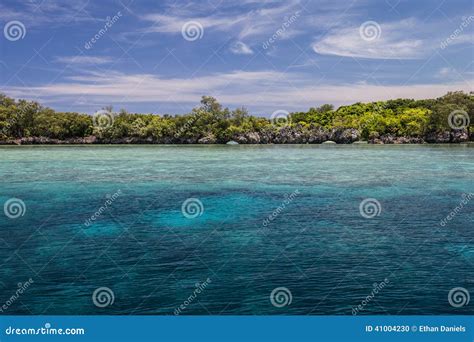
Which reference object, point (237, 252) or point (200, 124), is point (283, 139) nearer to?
point (200, 124)

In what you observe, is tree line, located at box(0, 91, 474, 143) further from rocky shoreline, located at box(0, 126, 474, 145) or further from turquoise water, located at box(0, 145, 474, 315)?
turquoise water, located at box(0, 145, 474, 315)

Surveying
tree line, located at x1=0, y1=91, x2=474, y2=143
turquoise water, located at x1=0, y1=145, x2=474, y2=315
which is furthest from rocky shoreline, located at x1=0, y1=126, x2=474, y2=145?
turquoise water, located at x1=0, y1=145, x2=474, y2=315

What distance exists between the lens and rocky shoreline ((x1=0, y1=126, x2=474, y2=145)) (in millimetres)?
143000

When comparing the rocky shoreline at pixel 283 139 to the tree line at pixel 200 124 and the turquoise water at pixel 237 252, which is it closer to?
the tree line at pixel 200 124

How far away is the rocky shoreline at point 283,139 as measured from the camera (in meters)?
143

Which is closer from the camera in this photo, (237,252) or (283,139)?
(237,252)

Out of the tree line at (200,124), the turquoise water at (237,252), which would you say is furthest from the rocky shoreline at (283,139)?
the turquoise water at (237,252)

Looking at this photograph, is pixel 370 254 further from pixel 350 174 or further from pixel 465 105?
pixel 465 105

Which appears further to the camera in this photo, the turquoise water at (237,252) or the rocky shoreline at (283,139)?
the rocky shoreline at (283,139)

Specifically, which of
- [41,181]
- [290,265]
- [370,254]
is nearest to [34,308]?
[290,265]

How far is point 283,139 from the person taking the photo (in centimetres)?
16138

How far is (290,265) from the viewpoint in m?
15.8

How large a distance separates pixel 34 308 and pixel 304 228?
1208 centimetres

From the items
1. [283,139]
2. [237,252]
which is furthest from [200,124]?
[237,252]
